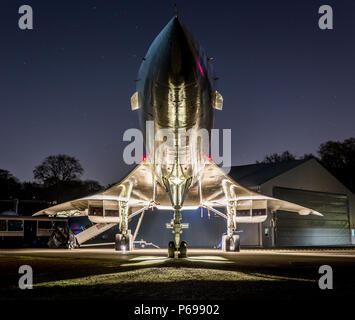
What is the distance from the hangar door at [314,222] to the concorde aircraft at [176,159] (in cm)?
1368

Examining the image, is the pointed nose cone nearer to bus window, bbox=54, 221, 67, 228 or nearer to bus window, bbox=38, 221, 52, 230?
bus window, bbox=38, 221, 52, 230

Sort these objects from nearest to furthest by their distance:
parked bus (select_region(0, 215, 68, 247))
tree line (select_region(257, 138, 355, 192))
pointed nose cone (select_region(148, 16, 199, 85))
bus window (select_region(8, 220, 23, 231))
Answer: pointed nose cone (select_region(148, 16, 199, 85)), parked bus (select_region(0, 215, 68, 247)), bus window (select_region(8, 220, 23, 231)), tree line (select_region(257, 138, 355, 192))

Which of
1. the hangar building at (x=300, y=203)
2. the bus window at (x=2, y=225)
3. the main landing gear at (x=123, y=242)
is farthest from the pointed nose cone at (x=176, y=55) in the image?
the bus window at (x=2, y=225)

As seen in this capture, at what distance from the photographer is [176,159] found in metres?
11.8

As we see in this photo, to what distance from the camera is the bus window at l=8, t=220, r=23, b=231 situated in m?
27.9

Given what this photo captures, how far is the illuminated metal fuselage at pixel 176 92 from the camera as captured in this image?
29.1 ft

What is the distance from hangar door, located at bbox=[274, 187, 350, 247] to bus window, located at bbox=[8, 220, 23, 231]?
18832mm

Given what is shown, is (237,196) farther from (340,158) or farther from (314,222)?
(340,158)

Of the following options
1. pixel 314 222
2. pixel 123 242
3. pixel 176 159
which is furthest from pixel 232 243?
→ pixel 314 222

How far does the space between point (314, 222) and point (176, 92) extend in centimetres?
2864

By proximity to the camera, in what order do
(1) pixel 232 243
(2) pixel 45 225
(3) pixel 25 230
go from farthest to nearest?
(2) pixel 45 225, (3) pixel 25 230, (1) pixel 232 243

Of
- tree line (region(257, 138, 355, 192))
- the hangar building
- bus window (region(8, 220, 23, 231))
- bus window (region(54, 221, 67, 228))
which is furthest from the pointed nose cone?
tree line (region(257, 138, 355, 192))

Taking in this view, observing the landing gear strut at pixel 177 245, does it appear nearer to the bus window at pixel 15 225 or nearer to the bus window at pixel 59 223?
the bus window at pixel 15 225
